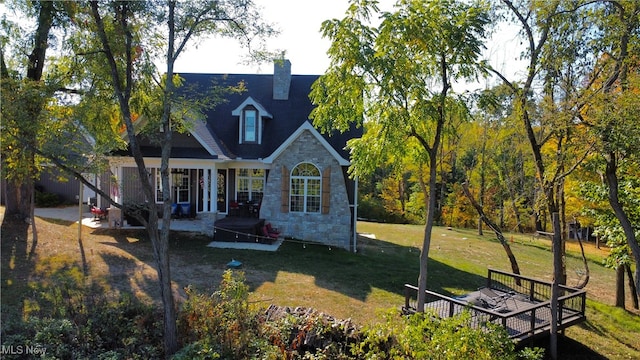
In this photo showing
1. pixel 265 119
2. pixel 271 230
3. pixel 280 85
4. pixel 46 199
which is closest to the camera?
pixel 271 230

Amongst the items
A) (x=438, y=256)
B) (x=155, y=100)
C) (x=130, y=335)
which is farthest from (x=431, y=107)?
(x=438, y=256)

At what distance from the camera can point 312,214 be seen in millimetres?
15961

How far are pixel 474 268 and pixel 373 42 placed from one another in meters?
11.5

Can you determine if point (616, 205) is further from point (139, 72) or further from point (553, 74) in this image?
point (139, 72)

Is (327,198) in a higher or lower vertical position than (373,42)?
lower

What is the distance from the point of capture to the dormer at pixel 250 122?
1736cm

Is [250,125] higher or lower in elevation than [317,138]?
higher

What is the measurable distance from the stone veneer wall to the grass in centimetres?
73

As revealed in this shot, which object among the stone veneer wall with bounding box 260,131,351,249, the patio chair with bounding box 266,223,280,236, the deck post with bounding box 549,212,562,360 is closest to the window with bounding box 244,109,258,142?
the stone veneer wall with bounding box 260,131,351,249

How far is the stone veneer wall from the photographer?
51.8 feet

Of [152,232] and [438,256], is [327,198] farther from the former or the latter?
[152,232]

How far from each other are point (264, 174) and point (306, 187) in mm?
2202

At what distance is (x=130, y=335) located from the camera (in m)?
6.48

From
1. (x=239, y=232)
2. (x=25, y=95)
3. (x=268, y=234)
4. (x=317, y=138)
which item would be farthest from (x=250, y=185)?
(x=25, y=95)
